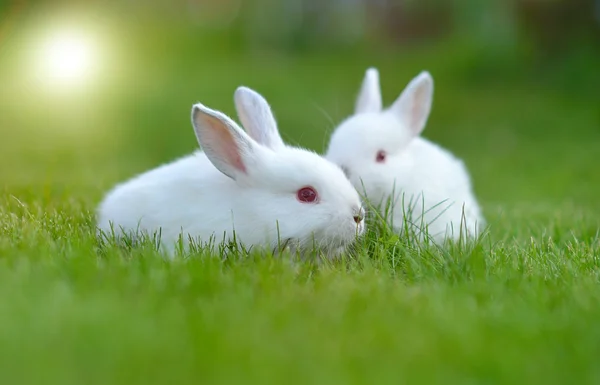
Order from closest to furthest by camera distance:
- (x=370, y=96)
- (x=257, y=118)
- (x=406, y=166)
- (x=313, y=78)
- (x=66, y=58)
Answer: (x=257, y=118)
(x=406, y=166)
(x=370, y=96)
(x=66, y=58)
(x=313, y=78)

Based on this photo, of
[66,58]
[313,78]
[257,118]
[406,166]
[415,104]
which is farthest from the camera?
[313,78]

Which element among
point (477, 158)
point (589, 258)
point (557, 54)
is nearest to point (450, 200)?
point (589, 258)

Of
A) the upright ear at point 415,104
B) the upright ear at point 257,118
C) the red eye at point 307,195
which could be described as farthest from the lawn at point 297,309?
the upright ear at point 257,118

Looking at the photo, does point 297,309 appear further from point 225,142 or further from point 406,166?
point 406,166

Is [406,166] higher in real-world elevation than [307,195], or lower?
higher

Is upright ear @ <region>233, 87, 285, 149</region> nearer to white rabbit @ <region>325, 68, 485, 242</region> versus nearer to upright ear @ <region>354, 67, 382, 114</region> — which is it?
white rabbit @ <region>325, 68, 485, 242</region>

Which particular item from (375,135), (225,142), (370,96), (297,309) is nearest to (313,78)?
(370,96)

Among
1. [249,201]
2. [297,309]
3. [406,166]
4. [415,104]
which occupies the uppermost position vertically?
[415,104]
